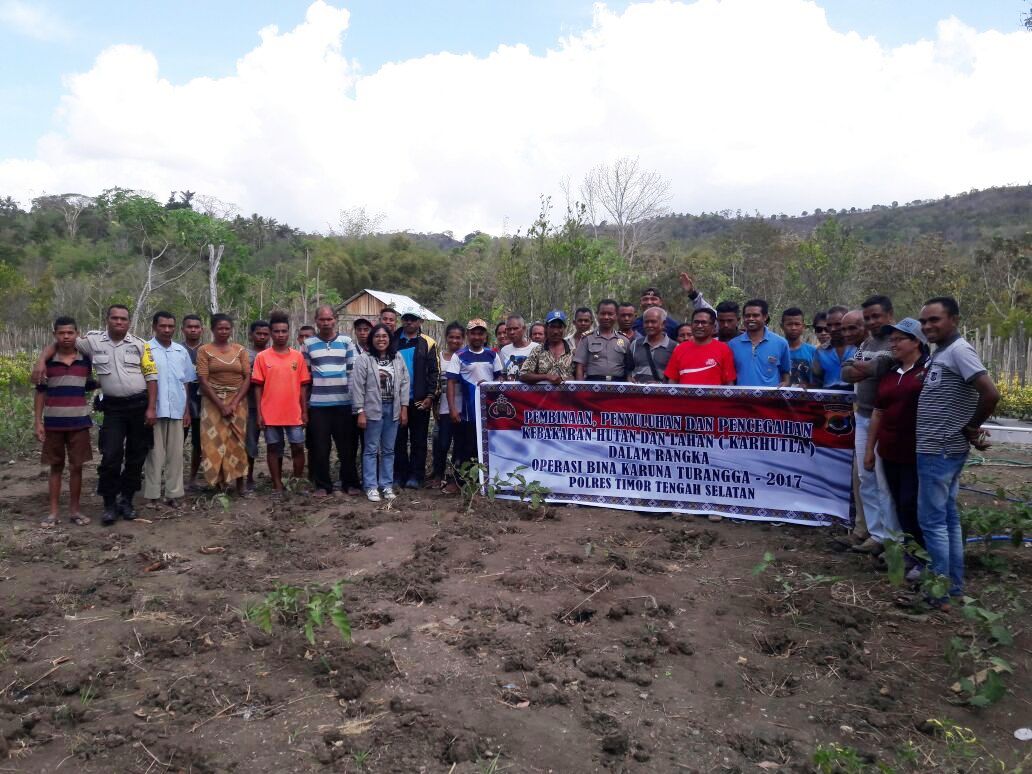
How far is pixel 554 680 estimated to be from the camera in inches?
133

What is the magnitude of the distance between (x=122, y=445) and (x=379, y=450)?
205 cm

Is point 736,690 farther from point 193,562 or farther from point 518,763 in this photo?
Answer: point 193,562

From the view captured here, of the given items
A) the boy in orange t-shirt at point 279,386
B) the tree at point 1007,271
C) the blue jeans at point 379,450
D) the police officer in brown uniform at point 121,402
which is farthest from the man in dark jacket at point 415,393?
the tree at point 1007,271

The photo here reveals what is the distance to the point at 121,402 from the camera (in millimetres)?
5910

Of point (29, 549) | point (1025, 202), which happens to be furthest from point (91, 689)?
point (1025, 202)

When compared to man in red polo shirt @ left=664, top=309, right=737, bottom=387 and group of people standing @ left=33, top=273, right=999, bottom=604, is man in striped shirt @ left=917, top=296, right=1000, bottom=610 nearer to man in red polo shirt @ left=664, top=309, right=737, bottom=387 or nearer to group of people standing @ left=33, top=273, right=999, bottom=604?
group of people standing @ left=33, top=273, right=999, bottom=604

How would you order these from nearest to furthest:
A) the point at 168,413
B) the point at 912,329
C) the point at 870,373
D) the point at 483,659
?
the point at 483,659 < the point at 912,329 < the point at 870,373 < the point at 168,413

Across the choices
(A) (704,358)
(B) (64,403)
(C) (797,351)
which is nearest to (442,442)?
(A) (704,358)

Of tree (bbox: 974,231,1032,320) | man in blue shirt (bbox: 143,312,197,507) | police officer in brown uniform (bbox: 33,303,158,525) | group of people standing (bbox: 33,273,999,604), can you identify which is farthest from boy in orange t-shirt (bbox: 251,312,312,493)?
tree (bbox: 974,231,1032,320)

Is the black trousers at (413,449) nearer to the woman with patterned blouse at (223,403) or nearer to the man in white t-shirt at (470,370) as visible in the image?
the man in white t-shirt at (470,370)

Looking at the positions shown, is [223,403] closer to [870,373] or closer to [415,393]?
[415,393]

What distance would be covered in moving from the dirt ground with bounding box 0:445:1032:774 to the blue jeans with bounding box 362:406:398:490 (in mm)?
1165

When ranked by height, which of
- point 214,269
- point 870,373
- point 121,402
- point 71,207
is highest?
point 71,207

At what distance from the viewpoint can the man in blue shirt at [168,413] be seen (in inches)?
245
